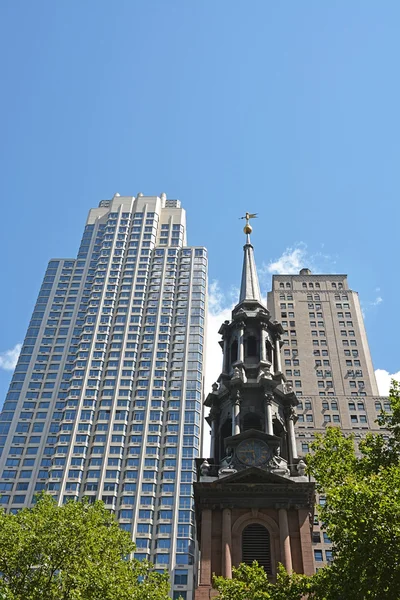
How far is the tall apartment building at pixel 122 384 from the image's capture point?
83.2 metres

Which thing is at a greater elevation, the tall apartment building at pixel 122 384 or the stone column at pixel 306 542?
the tall apartment building at pixel 122 384

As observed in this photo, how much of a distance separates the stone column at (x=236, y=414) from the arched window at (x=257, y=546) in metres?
5.42

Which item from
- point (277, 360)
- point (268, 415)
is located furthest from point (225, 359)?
point (268, 415)

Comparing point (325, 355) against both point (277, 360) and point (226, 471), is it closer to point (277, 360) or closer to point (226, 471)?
point (277, 360)

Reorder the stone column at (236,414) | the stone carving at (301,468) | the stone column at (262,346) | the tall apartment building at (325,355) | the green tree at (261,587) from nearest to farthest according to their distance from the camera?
the green tree at (261,587) < the stone carving at (301,468) < the stone column at (236,414) < the stone column at (262,346) < the tall apartment building at (325,355)

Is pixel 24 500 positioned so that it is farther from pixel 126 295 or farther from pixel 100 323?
pixel 126 295

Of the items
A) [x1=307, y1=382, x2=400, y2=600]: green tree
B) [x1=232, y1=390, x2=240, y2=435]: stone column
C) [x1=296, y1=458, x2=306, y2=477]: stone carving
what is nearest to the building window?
[x1=232, y1=390, x2=240, y2=435]: stone column

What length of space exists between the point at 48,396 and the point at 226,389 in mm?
67619

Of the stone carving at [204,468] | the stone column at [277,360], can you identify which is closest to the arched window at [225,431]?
the stone carving at [204,468]

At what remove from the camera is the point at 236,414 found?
1443 inches

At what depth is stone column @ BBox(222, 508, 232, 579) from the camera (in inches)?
1172

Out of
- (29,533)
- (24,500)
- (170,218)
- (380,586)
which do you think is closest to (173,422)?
(24,500)

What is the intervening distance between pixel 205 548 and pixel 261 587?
7.64m

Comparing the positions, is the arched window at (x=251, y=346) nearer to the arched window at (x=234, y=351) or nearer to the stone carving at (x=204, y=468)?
the arched window at (x=234, y=351)
